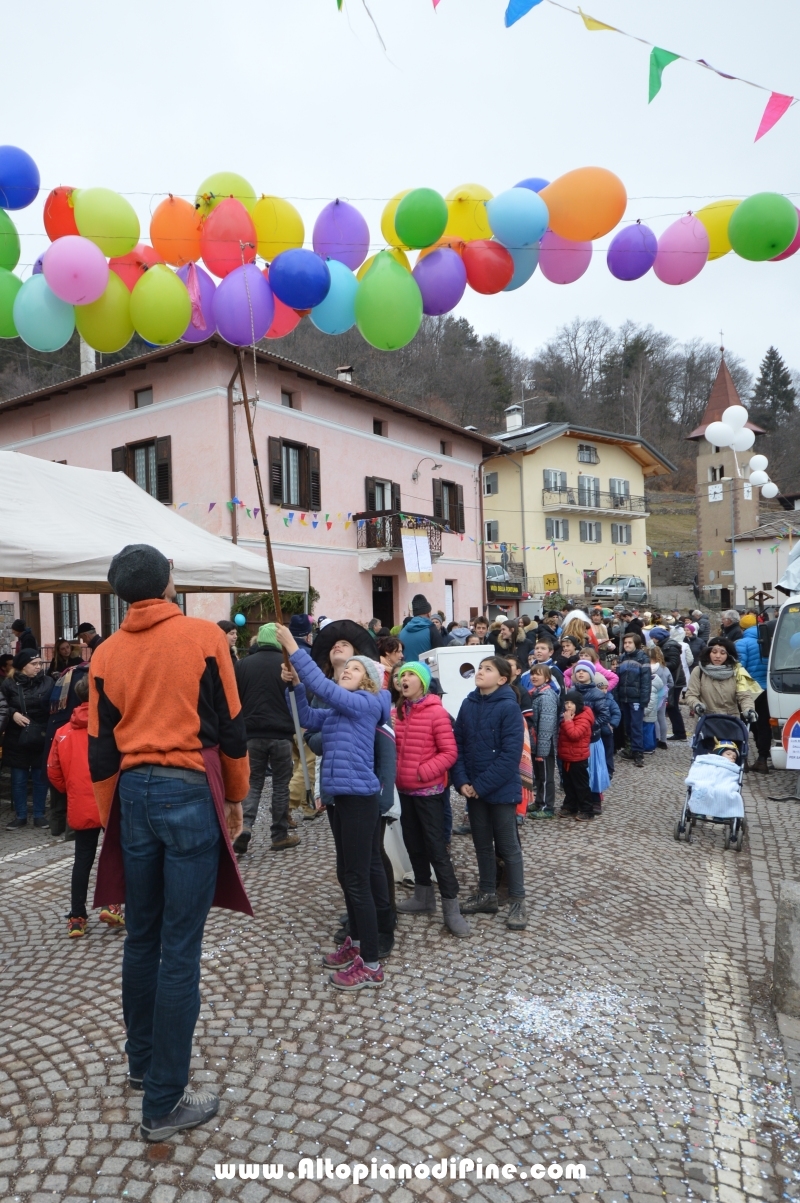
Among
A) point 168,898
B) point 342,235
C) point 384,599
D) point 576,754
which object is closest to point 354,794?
point 168,898

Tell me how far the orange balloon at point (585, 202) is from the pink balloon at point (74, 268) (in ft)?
11.9

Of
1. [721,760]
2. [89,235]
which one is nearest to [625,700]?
[721,760]

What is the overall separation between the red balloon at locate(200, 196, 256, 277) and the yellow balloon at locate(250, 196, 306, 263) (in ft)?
0.42

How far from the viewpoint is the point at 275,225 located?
6434 mm

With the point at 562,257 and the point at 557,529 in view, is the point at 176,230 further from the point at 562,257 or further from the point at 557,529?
the point at 557,529

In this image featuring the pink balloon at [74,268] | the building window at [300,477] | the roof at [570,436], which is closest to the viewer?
the pink balloon at [74,268]

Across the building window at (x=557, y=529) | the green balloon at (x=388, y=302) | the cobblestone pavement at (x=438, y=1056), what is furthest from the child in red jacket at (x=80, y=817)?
the building window at (x=557, y=529)

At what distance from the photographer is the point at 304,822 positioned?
732 centimetres

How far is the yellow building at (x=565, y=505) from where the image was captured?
37.8m

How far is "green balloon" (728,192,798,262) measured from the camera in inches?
233

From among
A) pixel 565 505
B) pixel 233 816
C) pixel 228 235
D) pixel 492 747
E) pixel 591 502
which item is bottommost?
pixel 492 747

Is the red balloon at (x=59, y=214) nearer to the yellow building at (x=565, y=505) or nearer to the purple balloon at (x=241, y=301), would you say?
the purple balloon at (x=241, y=301)

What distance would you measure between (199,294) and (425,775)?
178 inches

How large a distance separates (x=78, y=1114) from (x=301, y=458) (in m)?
19.4
